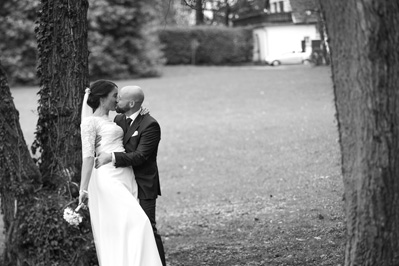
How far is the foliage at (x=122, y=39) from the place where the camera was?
3531 cm

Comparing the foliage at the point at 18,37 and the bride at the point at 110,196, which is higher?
the foliage at the point at 18,37

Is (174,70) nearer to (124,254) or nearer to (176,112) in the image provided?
(176,112)

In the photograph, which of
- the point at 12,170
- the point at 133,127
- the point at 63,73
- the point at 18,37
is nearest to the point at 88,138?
the point at 133,127

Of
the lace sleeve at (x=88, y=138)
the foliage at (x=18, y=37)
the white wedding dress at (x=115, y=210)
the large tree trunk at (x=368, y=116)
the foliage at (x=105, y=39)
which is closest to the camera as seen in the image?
the large tree trunk at (x=368, y=116)

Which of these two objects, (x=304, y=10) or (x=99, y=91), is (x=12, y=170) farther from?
(x=304, y=10)

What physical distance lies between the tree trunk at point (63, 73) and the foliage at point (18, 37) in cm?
2693

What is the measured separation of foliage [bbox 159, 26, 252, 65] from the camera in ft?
146

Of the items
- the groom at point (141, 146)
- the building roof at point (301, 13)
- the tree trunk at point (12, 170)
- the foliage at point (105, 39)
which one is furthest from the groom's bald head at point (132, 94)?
the foliage at point (105, 39)

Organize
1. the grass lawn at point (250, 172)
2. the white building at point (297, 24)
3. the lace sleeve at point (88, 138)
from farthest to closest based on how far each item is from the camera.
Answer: the white building at point (297, 24), the grass lawn at point (250, 172), the lace sleeve at point (88, 138)

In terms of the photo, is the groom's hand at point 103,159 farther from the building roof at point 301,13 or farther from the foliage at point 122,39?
the foliage at point 122,39

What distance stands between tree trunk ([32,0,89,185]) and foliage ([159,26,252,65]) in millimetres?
36280

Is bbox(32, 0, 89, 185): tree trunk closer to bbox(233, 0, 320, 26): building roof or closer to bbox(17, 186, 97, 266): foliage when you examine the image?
bbox(17, 186, 97, 266): foliage

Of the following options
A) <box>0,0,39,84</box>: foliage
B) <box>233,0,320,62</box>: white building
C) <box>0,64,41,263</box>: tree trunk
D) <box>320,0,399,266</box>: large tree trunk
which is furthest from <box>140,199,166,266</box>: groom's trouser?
<box>0,0,39,84</box>: foliage

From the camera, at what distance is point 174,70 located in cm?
4209
